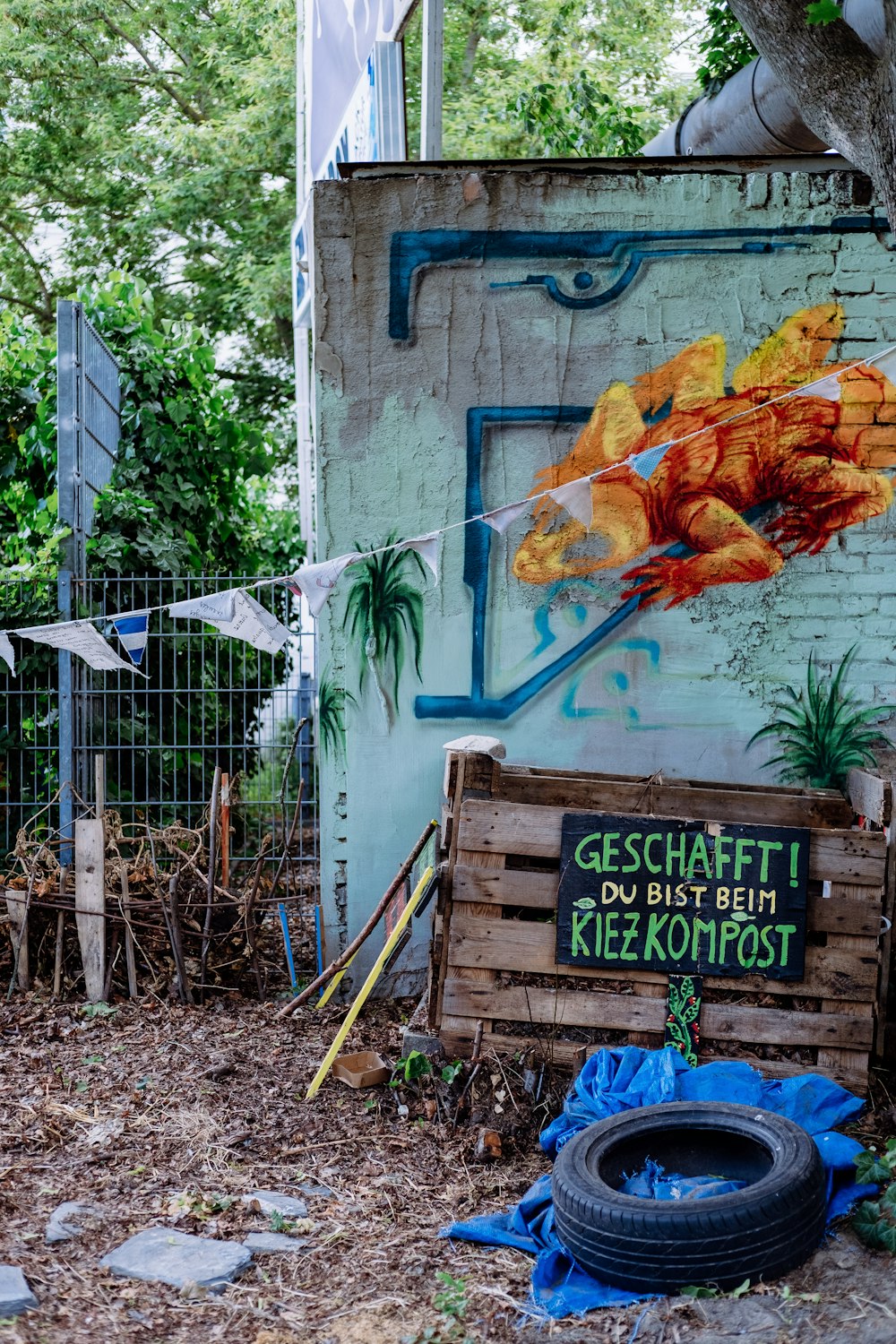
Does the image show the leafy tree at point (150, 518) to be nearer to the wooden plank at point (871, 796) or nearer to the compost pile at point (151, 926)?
the compost pile at point (151, 926)

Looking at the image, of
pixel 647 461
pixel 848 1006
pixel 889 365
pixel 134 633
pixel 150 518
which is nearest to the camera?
pixel 848 1006

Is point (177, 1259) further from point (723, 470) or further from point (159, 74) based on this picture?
point (159, 74)

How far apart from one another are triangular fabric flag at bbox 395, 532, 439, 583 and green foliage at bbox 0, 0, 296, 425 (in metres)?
14.0

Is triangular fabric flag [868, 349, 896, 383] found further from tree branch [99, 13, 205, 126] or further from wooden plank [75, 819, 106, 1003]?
tree branch [99, 13, 205, 126]

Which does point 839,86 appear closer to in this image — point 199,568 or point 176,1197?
point 176,1197

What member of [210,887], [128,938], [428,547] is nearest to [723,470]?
[428,547]

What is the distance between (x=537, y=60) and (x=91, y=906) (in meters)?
17.3

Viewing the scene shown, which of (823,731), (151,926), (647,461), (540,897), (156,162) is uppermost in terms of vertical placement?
(156,162)

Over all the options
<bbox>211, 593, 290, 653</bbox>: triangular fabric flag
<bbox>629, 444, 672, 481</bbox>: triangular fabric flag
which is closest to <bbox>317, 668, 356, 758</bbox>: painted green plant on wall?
<bbox>211, 593, 290, 653</bbox>: triangular fabric flag

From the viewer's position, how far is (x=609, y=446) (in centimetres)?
563

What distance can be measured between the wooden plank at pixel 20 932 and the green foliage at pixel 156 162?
14433mm

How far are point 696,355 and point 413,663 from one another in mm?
2027

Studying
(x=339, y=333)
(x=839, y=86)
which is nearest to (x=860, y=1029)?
(x=839, y=86)

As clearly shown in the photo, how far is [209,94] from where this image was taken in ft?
67.5
